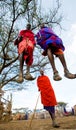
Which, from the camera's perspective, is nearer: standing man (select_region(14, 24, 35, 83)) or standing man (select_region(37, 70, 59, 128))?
standing man (select_region(14, 24, 35, 83))

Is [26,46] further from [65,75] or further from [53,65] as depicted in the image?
[65,75]

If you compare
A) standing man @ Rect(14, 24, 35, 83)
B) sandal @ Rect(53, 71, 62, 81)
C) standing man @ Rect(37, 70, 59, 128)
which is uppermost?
standing man @ Rect(14, 24, 35, 83)

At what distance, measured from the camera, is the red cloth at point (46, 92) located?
28.2 ft

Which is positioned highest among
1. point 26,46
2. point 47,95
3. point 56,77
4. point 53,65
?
point 26,46

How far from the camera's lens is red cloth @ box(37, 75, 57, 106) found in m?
8.59

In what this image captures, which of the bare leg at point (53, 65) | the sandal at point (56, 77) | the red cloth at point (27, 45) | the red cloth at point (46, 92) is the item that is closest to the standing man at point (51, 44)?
the bare leg at point (53, 65)

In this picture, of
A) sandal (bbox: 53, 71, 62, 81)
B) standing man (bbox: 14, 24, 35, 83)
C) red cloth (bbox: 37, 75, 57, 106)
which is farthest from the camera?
red cloth (bbox: 37, 75, 57, 106)

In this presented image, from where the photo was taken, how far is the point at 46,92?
28.3 ft

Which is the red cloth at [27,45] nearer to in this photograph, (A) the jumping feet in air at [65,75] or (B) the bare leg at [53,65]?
(B) the bare leg at [53,65]

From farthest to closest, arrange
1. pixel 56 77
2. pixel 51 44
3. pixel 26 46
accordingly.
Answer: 1. pixel 26 46
2. pixel 51 44
3. pixel 56 77

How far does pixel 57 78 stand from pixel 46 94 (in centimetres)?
191

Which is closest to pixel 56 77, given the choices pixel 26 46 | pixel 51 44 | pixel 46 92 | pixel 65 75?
pixel 65 75

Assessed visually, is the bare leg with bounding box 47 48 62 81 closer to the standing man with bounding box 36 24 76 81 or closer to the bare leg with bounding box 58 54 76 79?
the standing man with bounding box 36 24 76 81

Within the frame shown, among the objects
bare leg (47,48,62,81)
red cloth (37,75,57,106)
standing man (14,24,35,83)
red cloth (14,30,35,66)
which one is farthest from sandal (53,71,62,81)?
red cloth (37,75,57,106)
